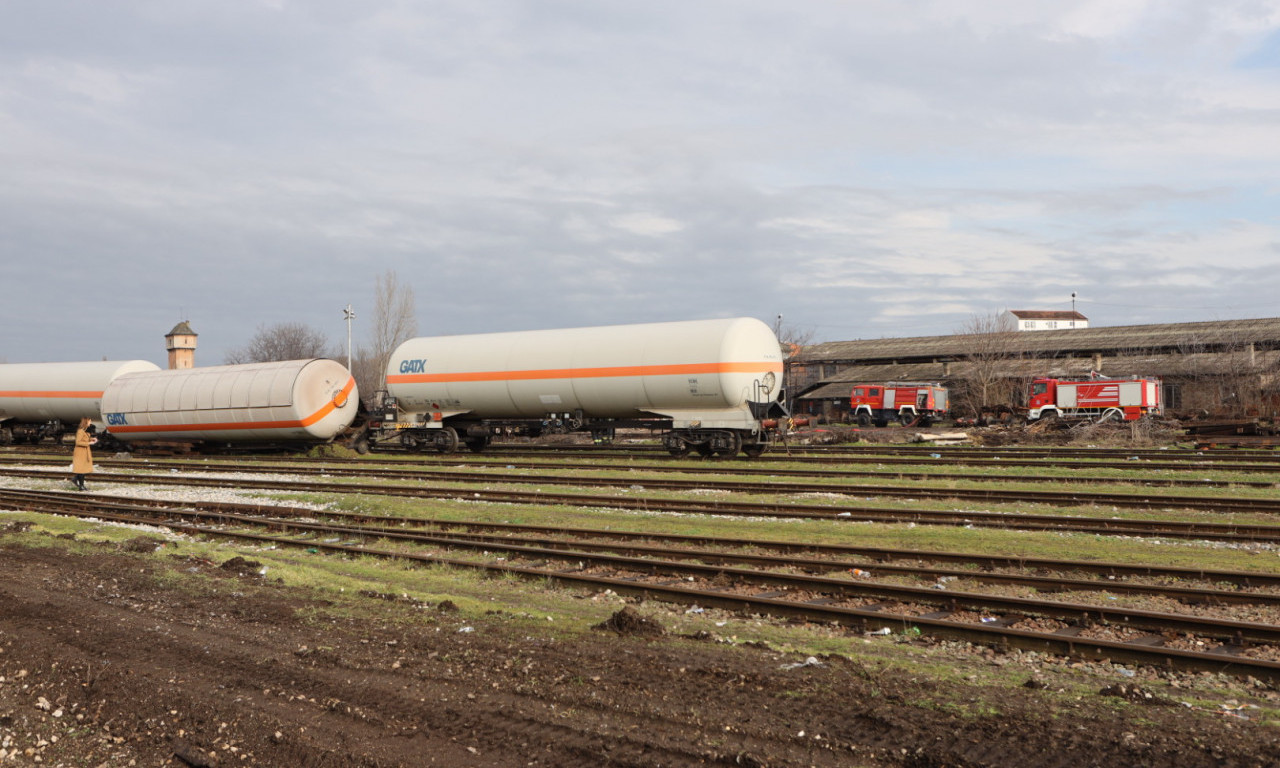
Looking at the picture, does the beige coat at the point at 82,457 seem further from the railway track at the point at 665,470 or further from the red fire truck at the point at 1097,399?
the red fire truck at the point at 1097,399

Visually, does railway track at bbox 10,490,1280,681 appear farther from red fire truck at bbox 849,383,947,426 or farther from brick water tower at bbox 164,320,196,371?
brick water tower at bbox 164,320,196,371

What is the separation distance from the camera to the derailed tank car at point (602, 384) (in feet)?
86.8

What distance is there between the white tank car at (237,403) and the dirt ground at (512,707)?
24.3 meters

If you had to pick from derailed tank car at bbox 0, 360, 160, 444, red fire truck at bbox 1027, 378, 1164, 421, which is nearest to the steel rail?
derailed tank car at bbox 0, 360, 160, 444

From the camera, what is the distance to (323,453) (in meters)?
33.6

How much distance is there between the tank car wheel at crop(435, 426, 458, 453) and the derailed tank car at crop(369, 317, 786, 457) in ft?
0.13

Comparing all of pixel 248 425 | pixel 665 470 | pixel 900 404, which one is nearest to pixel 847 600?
pixel 665 470

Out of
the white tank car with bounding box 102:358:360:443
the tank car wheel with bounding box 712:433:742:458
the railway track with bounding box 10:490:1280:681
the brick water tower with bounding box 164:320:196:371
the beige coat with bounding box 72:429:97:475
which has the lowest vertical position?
the railway track with bounding box 10:490:1280:681

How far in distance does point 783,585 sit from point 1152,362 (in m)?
52.4

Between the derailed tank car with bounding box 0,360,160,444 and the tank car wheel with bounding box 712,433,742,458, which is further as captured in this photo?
the derailed tank car with bounding box 0,360,160,444

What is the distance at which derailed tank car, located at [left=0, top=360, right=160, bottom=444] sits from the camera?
38.8 metres

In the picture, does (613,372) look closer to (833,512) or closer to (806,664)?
(833,512)

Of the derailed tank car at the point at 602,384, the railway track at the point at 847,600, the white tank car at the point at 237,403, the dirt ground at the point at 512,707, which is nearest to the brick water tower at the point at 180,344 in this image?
the white tank car at the point at 237,403

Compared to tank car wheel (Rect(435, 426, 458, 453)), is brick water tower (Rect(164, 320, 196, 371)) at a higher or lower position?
higher
